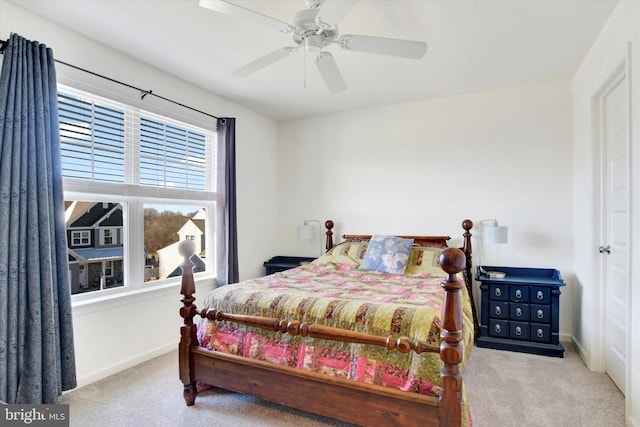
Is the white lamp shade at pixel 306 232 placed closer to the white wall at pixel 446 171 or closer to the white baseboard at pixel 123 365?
the white wall at pixel 446 171

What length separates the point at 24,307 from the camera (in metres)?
2.08

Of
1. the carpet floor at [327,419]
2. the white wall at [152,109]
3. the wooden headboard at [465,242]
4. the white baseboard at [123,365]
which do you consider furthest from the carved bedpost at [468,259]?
the white baseboard at [123,365]

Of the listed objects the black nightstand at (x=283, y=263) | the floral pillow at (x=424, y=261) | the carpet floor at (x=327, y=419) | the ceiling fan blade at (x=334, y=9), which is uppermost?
the ceiling fan blade at (x=334, y=9)

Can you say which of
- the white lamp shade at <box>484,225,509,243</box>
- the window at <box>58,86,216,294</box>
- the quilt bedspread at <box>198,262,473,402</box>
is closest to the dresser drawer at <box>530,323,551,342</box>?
the white lamp shade at <box>484,225,509,243</box>

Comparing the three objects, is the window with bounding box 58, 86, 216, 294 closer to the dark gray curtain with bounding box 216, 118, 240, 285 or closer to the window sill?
the window sill

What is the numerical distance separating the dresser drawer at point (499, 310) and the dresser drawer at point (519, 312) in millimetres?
34

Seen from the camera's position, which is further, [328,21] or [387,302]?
[387,302]

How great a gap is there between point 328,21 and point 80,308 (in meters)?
2.64

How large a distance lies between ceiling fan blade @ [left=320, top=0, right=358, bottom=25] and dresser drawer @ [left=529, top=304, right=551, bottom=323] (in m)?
2.98

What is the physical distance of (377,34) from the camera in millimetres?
2551

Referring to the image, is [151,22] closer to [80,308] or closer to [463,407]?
[80,308]

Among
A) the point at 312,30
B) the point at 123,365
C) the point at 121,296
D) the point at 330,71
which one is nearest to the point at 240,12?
the point at 312,30

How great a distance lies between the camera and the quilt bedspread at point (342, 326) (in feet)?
5.72

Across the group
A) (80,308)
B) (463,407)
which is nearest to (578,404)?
(463,407)
